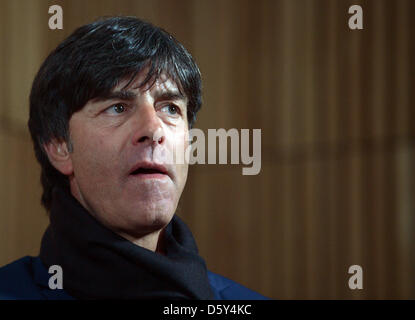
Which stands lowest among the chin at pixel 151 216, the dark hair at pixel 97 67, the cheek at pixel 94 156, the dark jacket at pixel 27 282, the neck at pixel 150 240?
the dark jacket at pixel 27 282

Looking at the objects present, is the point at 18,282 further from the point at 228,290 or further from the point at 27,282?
the point at 228,290

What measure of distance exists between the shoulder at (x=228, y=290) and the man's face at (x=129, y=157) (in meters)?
0.29

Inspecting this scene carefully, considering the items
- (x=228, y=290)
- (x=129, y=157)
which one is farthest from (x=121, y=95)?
(x=228, y=290)

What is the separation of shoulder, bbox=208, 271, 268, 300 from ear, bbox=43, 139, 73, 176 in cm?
41

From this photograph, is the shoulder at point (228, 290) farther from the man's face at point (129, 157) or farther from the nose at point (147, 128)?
the nose at point (147, 128)

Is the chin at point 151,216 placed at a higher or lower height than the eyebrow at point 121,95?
lower

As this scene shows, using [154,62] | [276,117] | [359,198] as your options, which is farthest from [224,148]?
[154,62]

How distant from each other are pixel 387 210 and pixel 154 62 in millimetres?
880

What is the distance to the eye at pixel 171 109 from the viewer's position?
1.03 m

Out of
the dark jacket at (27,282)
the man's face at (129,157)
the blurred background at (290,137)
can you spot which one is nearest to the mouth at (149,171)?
the man's face at (129,157)

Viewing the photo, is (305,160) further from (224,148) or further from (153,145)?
(153,145)

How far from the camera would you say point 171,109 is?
41.1 inches

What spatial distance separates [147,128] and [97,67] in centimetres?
15

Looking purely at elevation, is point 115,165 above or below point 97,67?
below
